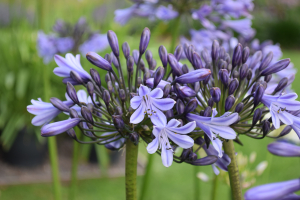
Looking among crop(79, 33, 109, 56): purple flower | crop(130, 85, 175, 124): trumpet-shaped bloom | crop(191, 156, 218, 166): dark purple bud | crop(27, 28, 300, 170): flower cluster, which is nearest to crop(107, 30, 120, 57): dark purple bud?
crop(27, 28, 300, 170): flower cluster

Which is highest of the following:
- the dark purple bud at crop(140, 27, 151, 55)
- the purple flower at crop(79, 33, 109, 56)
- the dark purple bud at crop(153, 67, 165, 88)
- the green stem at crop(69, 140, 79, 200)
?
the dark purple bud at crop(140, 27, 151, 55)

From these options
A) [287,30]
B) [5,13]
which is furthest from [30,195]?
[287,30]

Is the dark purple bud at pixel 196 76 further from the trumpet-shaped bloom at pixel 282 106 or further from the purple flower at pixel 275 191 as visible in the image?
the purple flower at pixel 275 191

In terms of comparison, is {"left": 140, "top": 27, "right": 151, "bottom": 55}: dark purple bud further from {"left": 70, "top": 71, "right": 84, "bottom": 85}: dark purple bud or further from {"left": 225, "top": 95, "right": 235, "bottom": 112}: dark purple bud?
{"left": 225, "top": 95, "right": 235, "bottom": 112}: dark purple bud

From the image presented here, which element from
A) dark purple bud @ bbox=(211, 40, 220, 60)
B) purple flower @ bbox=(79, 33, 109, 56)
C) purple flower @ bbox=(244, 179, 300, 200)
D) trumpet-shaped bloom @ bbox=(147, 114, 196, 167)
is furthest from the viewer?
purple flower @ bbox=(79, 33, 109, 56)


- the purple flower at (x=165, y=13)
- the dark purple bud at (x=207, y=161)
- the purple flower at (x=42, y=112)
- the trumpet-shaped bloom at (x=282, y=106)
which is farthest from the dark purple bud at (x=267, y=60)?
the purple flower at (x=165, y=13)

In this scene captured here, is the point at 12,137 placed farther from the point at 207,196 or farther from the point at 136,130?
the point at 136,130

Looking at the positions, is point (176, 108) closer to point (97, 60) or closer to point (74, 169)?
point (97, 60)
